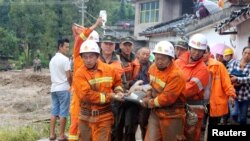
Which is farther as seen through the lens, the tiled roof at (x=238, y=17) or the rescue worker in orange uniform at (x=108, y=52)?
the tiled roof at (x=238, y=17)

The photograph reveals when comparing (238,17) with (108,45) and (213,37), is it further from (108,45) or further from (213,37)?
(213,37)

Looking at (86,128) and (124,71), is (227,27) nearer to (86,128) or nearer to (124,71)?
(124,71)

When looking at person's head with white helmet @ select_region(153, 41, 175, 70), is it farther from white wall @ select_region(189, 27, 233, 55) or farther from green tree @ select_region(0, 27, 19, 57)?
green tree @ select_region(0, 27, 19, 57)

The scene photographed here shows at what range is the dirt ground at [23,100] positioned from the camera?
1512 cm

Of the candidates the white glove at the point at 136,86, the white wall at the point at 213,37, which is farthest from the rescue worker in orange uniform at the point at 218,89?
the white wall at the point at 213,37

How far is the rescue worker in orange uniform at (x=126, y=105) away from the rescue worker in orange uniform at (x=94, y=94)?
794mm

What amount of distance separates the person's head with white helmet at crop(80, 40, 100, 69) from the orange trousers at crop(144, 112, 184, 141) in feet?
3.40

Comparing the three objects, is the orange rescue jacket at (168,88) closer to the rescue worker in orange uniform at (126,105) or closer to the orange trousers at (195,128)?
the orange trousers at (195,128)

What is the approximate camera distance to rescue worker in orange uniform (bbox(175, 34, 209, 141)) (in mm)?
5895

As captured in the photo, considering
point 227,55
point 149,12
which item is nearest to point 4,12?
point 149,12

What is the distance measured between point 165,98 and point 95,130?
107 cm

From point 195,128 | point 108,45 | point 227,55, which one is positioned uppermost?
point 108,45

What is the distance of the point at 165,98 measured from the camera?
18.0ft

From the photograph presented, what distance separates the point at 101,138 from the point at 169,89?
3.71 feet
